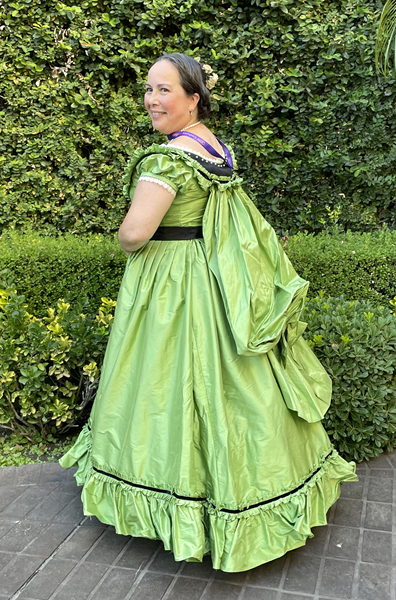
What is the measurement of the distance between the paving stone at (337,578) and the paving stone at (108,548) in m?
0.89

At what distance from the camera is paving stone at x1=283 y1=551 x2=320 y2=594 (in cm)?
218

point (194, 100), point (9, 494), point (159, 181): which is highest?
point (194, 100)

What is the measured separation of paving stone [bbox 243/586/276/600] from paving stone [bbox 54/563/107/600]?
60cm

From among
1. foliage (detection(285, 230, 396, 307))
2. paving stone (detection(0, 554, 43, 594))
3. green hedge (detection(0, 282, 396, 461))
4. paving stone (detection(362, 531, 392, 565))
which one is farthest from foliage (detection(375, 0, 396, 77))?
paving stone (detection(0, 554, 43, 594))

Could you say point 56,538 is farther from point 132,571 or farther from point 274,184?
point 274,184

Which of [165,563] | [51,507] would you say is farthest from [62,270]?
[165,563]

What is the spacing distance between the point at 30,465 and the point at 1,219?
298 cm

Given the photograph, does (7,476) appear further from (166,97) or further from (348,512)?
(166,97)

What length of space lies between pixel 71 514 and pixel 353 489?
145 centimetres

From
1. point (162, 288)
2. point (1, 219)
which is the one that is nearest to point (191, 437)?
point (162, 288)

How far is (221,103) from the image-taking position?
17.1ft

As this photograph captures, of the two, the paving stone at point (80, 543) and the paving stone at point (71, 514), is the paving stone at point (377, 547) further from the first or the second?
the paving stone at point (71, 514)

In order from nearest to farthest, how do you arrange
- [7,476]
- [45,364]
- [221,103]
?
[7,476] → [45,364] → [221,103]

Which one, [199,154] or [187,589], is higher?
[199,154]
